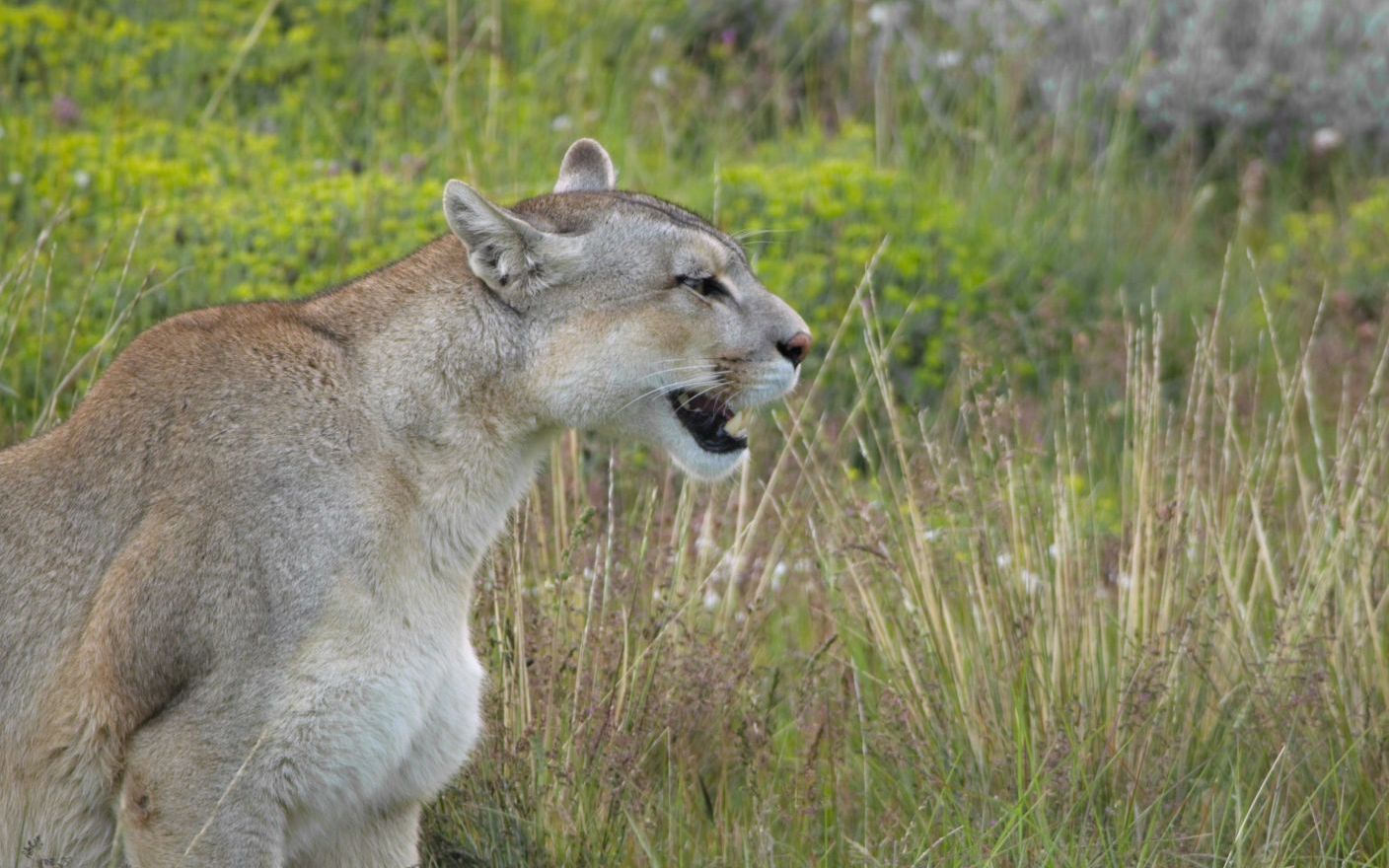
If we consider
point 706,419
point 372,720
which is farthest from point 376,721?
point 706,419

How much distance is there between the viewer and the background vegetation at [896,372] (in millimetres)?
5203

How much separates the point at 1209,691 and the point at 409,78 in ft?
21.1

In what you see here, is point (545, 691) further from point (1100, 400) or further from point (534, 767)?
point (1100, 400)

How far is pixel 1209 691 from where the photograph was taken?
548 cm

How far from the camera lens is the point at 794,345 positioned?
479cm

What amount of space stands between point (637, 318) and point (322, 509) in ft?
3.06

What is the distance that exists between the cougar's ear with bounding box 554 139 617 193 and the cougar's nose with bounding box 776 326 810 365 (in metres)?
0.88

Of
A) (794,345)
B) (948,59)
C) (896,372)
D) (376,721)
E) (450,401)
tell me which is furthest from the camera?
(948,59)

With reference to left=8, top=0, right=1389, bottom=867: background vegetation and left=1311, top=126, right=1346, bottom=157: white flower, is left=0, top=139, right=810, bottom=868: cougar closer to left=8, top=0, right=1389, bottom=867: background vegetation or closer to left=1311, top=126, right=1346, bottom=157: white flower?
left=8, top=0, right=1389, bottom=867: background vegetation

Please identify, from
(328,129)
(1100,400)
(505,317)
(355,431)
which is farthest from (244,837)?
(328,129)

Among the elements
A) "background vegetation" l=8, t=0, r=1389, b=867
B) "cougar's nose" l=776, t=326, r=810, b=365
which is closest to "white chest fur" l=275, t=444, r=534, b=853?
"background vegetation" l=8, t=0, r=1389, b=867

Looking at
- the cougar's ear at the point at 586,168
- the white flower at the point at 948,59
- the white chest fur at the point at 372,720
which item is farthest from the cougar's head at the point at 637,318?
the white flower at the point at 948,59

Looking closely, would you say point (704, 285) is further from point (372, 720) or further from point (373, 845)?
point (373, 845)

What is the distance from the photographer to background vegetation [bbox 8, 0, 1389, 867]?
Answer: 5.20 meters
